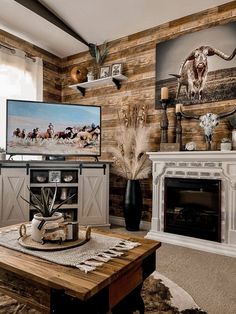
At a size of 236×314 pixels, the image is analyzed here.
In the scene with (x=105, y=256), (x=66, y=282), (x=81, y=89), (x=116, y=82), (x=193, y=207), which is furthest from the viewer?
(x=81, y=89)

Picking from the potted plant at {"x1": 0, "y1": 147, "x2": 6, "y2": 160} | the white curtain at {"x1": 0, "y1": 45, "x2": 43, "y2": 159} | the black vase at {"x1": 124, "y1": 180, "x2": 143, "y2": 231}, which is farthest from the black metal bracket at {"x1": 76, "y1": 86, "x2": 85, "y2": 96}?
the black vase at {"x1": 124, "y1": 180, "x2": 143, "y2": 231}

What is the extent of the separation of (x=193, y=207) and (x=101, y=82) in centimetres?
246

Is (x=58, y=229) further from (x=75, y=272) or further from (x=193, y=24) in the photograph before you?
(x=193, y=24)

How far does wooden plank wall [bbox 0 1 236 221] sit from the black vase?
0.25 meters

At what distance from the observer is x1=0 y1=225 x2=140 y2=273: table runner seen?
4.00 ft

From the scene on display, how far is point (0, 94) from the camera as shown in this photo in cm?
364

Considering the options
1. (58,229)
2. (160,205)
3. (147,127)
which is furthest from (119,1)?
(58,229)

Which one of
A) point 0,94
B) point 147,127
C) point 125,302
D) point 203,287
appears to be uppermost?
point 0,94

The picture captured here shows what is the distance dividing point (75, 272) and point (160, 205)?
2208 millimetres

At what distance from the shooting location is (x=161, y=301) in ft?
5.56

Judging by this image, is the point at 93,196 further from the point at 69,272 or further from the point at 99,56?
the point at 69,272

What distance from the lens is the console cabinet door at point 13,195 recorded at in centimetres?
316

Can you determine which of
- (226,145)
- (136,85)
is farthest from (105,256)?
(136,85)

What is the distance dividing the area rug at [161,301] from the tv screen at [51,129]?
6.99ft
